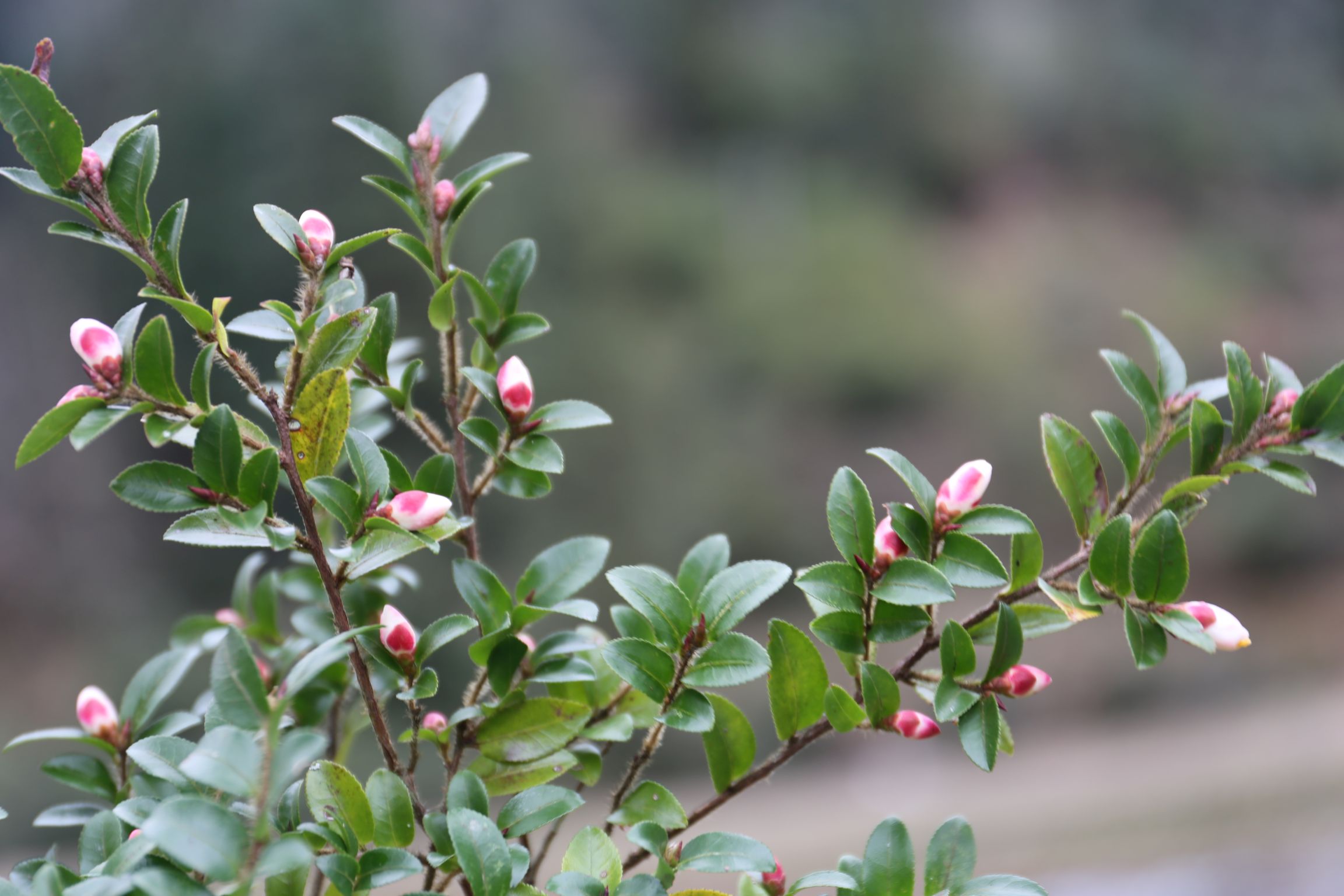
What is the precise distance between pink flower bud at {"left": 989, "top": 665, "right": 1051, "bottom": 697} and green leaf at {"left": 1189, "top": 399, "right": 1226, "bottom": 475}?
12 cm

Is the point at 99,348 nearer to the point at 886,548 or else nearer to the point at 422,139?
the point at 422,139

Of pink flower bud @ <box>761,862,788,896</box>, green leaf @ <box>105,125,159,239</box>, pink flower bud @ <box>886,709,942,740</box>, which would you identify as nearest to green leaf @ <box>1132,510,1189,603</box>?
pink flower bud @ <box>886,709,942,740</box>

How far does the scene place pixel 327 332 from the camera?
1.20 feet

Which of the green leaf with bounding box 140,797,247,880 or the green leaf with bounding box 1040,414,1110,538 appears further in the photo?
the green leaf with bounding box 1040,414,1110,538

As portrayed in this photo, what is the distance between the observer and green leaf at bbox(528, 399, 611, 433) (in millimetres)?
454

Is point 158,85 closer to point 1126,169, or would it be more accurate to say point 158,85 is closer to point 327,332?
point 327,332

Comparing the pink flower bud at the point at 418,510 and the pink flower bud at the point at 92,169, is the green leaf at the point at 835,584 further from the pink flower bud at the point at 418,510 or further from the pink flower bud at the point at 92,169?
the pink flower bud at the point at 92,169

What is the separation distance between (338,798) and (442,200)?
10.8 inches

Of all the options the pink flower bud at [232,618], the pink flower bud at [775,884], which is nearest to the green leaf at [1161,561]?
the pink flower bud at [775,884]

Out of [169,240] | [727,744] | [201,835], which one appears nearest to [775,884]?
[727,744]

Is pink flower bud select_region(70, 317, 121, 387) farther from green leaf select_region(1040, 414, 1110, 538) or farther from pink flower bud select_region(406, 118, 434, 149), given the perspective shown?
green leaf select_region(1040, 414, 1110, 538)

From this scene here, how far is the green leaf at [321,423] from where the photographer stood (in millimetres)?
370

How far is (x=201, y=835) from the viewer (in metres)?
0.27

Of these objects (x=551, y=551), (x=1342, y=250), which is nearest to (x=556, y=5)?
(x=551, y=551)
